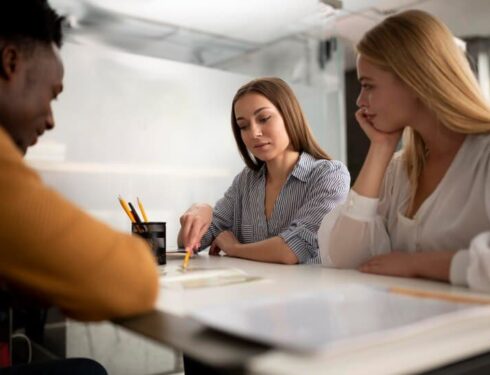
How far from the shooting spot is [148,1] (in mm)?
2432

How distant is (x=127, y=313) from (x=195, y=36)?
8.03 feet

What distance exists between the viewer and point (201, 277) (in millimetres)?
826

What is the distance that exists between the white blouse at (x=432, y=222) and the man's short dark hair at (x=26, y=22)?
0.67 m

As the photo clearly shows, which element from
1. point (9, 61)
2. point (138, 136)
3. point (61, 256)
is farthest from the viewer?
point (138, 136)

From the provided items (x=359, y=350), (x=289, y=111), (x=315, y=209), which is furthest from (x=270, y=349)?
(x=289, y=111)

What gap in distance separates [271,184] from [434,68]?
2.14ft

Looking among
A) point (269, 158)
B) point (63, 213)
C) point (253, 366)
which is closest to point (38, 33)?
point (63, 213)

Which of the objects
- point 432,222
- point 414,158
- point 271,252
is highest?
point 414,158

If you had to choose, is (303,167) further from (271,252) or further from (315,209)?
(271,252)

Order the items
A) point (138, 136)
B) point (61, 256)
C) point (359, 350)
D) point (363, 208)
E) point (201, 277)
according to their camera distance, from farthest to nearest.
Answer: point (138, 136)
point (363, 208)
point (201, 277)
point (61, 256)
point (359, 350)

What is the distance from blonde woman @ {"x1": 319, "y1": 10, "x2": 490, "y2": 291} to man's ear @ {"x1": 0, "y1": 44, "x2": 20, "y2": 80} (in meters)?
0.68

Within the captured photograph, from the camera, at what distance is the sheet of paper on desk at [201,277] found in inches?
29.7

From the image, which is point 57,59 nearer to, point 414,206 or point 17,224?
point 17,224

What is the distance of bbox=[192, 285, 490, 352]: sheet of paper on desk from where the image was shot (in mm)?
400
